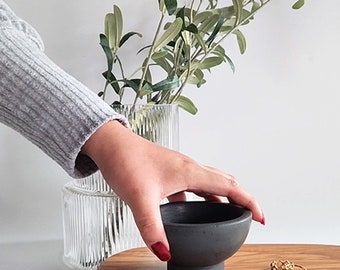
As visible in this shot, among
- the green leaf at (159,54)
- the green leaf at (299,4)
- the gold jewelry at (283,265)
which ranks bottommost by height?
the gold jewelry at (283,265)

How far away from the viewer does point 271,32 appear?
1031mm

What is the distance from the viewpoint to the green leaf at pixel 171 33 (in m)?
0.84

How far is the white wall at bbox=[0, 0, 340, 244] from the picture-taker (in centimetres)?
102

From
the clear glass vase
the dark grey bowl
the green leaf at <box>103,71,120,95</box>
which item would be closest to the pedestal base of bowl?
A: the dark grey bowl

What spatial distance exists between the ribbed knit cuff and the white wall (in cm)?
43

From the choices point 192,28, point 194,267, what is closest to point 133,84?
point 192,28

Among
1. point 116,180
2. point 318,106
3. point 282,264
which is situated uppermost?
point 318,106

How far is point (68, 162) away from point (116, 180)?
0.21ft

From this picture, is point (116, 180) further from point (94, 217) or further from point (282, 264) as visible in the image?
point (94, 217)

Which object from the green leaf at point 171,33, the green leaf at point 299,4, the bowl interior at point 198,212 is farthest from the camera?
the green leaf at point 299,4

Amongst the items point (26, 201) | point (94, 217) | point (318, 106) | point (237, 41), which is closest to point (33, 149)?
point (26, 201)

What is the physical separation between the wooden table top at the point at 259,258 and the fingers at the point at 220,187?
112mm

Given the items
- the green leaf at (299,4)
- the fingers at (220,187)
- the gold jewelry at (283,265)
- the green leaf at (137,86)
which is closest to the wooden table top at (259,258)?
the gold jewelry at (283,265)

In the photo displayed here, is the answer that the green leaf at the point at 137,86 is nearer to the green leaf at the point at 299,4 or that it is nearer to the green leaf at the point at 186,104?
the green leaf at the point at 186,104
